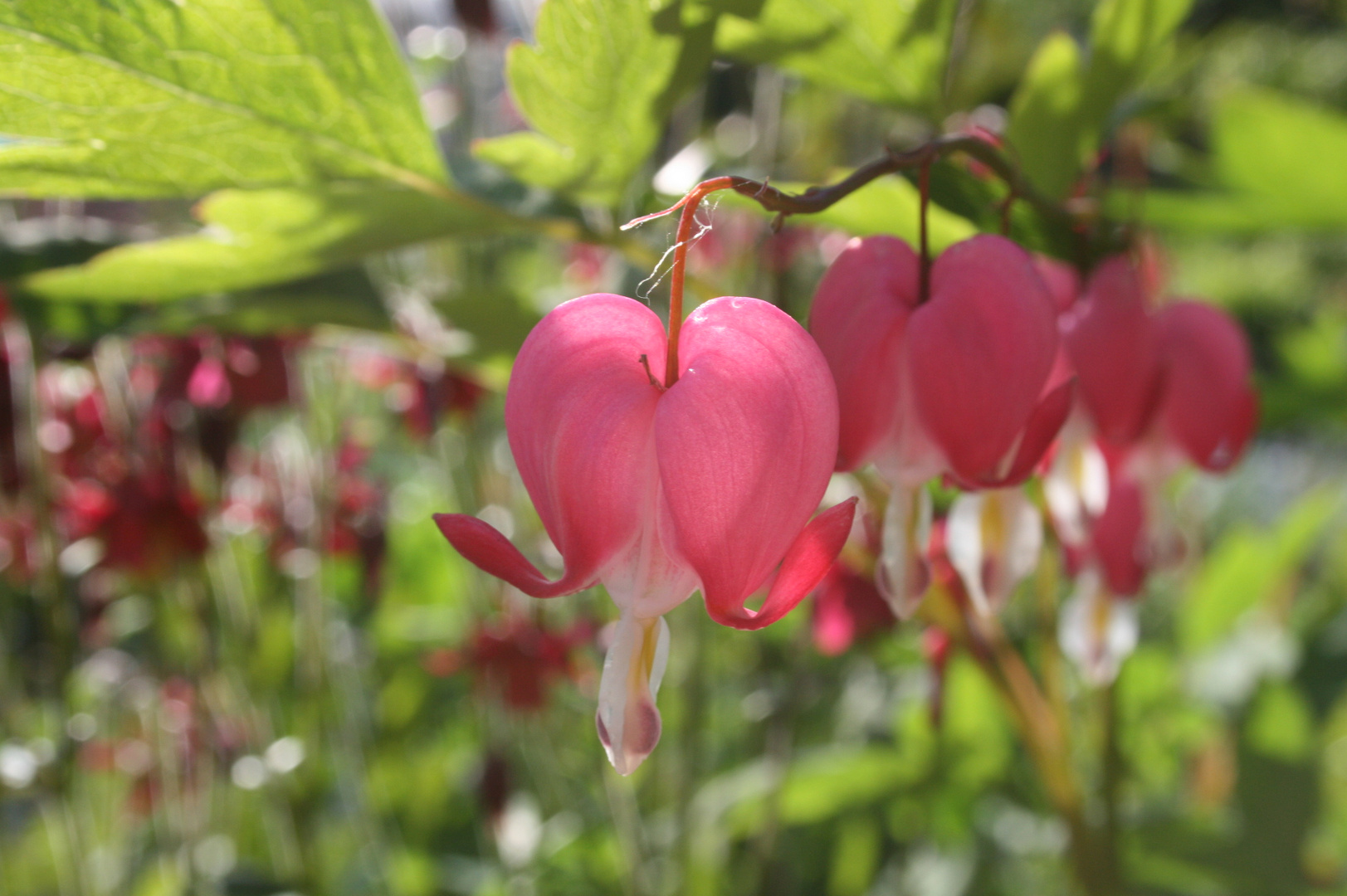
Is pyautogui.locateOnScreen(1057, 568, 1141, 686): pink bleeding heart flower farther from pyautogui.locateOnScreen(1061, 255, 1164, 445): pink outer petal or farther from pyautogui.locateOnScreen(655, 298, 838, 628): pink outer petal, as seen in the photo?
pyautogui.locateOnScreen(655, 298, 838, 628): pink outer petal

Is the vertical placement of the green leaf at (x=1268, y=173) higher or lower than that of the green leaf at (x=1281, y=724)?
higher

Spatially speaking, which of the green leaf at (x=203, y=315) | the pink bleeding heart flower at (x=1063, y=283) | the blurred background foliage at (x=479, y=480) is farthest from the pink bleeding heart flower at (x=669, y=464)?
the green leaf at (x=203, y=315)

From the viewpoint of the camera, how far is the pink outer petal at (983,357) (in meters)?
0.30

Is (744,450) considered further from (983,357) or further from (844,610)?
(844,610)

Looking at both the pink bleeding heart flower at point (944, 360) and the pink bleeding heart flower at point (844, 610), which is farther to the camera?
the pink bleeding heart flower at point (844, 610)

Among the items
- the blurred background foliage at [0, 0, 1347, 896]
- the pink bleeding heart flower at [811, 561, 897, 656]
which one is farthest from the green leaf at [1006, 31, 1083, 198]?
the pink bleeding heart flower at [811, 561, 897, 656]

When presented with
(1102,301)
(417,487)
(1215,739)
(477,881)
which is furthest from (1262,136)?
(417,487)

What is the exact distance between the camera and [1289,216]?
0.75 m

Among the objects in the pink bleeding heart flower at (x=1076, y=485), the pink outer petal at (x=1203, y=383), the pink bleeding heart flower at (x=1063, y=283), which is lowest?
the pink bleeding heart flower at (x=1076, y=485)

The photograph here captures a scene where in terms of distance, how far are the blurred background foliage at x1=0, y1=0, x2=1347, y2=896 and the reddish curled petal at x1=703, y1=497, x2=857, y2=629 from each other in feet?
0.54

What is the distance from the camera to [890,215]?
1.37ft

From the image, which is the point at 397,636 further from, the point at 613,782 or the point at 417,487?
the point at 417,487

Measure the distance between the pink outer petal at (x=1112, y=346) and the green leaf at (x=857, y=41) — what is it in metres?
0.11

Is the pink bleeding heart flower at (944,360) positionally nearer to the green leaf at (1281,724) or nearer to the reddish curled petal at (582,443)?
the reddish curled petal at (582,443)
